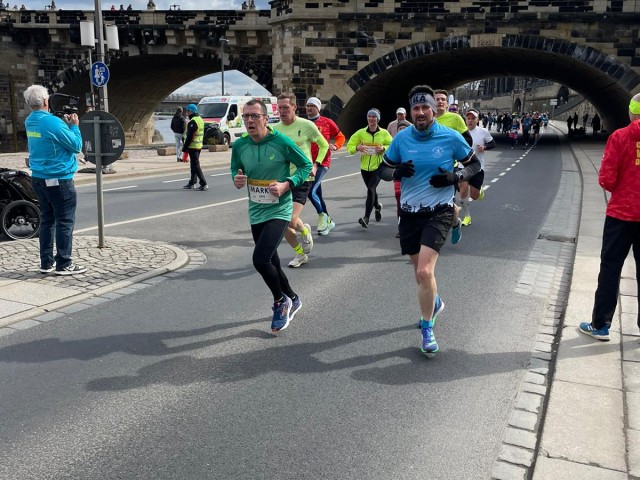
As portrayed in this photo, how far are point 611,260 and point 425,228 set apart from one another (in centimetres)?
141

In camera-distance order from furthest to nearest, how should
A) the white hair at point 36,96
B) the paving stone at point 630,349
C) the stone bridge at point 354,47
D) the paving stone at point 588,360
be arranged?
the stone bridge at point 354,47 < the white hair at point 36,96 < the paving stone at point 630,349 < the paving stone at point 588,360

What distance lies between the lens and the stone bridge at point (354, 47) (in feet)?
105

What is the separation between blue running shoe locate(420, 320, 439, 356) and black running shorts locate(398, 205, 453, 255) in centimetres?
55

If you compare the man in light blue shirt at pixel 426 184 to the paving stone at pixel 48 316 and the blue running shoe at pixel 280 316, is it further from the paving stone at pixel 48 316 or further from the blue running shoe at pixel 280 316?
the paving stone at pixel 48 316

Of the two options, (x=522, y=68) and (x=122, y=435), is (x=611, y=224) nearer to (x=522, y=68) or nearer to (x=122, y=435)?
(x=122, y=435)

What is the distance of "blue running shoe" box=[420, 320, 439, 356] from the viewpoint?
4.47 metres

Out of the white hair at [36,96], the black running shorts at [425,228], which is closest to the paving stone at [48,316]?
the white hair at [36,96]

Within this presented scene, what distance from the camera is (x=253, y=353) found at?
4492 mm

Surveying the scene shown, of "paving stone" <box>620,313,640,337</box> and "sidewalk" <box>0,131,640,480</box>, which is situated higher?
"paving stone" <box>620,313,640,337</box>

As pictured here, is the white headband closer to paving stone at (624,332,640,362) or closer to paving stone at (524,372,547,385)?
paving stone at (524,372,547,385)

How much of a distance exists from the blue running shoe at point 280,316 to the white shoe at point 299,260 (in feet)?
7.00

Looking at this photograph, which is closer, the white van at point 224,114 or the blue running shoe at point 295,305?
the blue running shoe at point 295,305

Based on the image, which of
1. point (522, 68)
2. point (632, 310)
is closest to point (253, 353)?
point (632, 310)

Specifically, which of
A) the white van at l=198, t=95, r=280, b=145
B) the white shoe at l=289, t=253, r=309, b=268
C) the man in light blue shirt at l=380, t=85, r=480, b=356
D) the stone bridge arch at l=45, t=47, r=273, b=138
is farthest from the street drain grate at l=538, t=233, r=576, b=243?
the stone bridge arch at l=45, t=47, r=273, b=138
